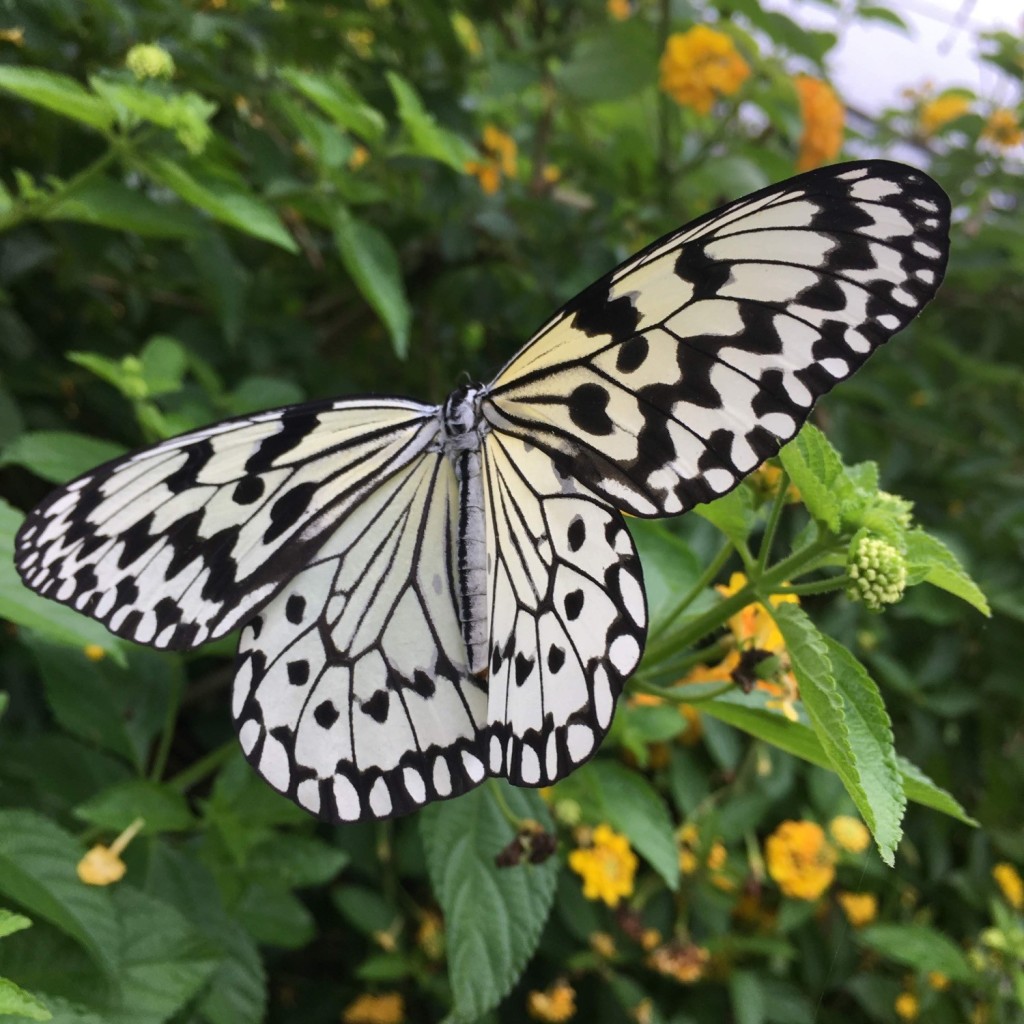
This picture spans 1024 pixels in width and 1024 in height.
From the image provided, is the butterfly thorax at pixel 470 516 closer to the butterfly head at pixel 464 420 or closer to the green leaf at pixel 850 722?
the butterfly head at pixel 464 420

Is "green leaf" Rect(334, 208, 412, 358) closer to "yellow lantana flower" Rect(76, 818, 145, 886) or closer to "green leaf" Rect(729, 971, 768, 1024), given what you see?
"yellow lantana flower" Rect(76, 818, 145, 886)

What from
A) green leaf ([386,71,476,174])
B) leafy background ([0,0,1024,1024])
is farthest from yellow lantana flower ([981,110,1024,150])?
green leaf ([386,71,476,174])

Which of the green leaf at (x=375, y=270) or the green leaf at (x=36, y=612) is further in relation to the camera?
the green leaf at (x=375, y=270)

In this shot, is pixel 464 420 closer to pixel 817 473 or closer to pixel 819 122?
pixel 817 473

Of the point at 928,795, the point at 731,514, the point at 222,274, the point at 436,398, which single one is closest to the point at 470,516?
the point at 731,514

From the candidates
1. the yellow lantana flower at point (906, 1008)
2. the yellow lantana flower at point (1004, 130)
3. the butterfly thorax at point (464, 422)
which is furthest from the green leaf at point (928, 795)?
the yellow lantana flower at point (1004, 130)
